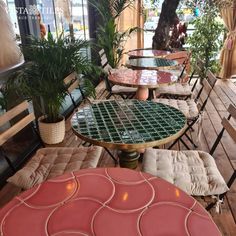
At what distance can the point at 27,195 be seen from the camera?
1015 mm

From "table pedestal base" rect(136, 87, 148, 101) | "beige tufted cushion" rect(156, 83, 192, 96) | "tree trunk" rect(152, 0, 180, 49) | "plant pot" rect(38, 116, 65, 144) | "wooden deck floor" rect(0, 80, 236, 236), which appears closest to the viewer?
"wooden deck floor" rect(0, 80, 236, 236)

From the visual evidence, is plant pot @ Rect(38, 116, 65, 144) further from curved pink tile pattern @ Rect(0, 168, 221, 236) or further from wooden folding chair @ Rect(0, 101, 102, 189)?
curved pink tile pattern @ Rect(0, 168, 221, 236)

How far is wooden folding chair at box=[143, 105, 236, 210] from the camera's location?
55.6 inches

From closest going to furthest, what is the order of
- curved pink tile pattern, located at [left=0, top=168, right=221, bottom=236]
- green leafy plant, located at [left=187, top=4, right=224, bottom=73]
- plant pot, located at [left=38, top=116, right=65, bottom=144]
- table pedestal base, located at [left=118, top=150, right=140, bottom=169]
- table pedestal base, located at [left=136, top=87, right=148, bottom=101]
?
curved pink tile pattern, located at [left=0, top=168, right=221, bottom=236] → table pedestal base, located at [left=118, top=150, right=140, bottom=169] → plant pot, located at [left=38, top=116, right=65, bottom=144] → table pedestal base, located at [left=136, top=87, right=148, bottom=101] → green leafy plant, located at [left=187, top=4, right=224, bottom=73]

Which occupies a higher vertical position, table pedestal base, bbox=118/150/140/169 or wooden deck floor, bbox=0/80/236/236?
table pedestal base, bbox=118/150/140/169

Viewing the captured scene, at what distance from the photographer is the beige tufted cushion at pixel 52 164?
1530 millimetres

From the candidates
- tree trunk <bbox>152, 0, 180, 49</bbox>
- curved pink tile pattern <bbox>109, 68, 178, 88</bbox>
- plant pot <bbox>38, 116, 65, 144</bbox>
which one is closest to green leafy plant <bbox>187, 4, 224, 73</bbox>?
tree trunk <bbox>152, 0, 180, 49</bbox>

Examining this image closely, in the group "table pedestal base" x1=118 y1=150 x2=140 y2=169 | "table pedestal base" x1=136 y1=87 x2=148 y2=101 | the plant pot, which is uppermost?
"table pedestal base" x1=136 y1=87 x2=148 y2=101

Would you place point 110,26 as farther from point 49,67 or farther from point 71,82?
point 49,67

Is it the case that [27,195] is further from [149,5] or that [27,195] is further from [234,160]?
[149,5]

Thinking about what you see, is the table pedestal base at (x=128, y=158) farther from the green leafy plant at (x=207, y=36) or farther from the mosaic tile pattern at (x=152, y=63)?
the green leafy plant at (x=207, y=36)

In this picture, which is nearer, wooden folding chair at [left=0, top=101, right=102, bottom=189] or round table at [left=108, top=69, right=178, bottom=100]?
wooden folding chair at [left=0, top=101, right=102, bottom=189]

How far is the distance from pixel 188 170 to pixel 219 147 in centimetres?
157

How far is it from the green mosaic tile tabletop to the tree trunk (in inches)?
137
